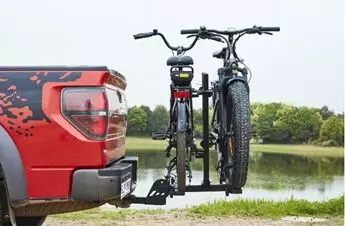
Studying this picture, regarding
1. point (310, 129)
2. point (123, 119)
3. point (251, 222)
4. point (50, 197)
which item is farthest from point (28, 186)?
point (310, 129)

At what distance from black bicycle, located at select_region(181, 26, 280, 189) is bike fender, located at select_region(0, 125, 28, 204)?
6.70 feet

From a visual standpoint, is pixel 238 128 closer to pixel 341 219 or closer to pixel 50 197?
pixel 50 197

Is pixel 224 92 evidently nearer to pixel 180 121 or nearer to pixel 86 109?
pixel 180 121

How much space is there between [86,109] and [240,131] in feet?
5.68

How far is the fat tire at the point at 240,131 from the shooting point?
16.1ft

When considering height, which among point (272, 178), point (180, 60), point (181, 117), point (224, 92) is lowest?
point (272, 178)

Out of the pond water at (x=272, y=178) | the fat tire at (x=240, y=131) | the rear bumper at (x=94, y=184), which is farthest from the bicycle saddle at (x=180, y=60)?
the rear bumper at (x=94, y=184)

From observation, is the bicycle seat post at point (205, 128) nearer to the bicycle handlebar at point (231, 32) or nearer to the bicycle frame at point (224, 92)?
the bicycle frame at point (224, 92)

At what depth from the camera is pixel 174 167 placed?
564 centimetres

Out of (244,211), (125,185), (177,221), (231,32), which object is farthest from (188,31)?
(244,211)

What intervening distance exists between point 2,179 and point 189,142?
2279mm

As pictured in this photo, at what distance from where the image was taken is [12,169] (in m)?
3.54

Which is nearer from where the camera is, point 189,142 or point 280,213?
point 189,142

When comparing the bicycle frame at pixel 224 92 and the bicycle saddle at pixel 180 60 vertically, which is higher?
the bicycle saddle at pixel 180 60
